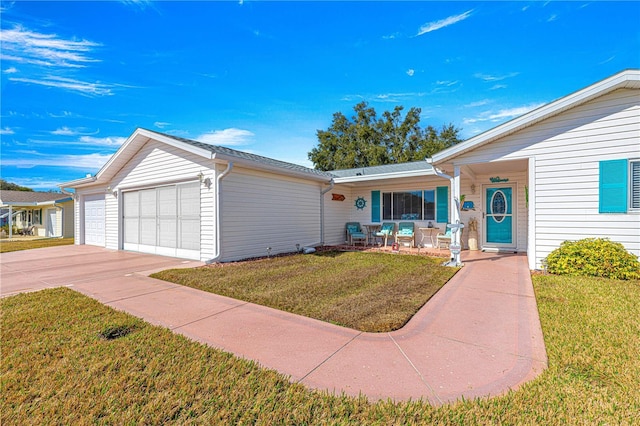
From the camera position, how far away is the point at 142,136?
869 cm

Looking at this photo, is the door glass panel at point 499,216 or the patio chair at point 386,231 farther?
the patio chair at point 386,231

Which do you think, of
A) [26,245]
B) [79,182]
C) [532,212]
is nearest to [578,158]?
[532,212]

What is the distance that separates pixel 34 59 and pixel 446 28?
1324cm

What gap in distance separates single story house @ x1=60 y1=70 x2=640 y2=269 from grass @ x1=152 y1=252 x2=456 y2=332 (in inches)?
59.2

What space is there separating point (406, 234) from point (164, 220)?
8400 millimetres

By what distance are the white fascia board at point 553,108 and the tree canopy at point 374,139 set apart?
1915cm

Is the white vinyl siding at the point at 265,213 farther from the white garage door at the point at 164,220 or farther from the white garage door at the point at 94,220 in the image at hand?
the white garage door at the point at 94,220

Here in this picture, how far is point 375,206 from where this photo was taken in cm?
1159

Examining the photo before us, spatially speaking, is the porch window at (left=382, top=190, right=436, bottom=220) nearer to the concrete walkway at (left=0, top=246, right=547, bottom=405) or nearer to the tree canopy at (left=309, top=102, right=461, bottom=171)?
the concrete walkway at (left=0, top=246, right=547, bottom=405)

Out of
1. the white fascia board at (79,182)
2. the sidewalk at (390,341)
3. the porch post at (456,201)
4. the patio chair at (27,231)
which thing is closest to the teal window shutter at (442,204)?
→ the porch post at (456,201)

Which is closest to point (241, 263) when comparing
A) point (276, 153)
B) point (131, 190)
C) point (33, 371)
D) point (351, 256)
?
point (351, 256)

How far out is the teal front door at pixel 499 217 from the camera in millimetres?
8836

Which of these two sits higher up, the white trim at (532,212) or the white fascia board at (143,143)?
the white fascia board at (143,143)

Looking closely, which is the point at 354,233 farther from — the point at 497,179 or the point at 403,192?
the point at 497,179
